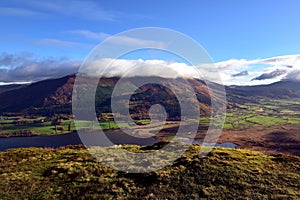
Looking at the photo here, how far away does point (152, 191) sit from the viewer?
25.4 m

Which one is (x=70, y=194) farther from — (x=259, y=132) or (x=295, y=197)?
(x=259, y=132)

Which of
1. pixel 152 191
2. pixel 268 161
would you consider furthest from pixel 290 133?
pixel 152 191

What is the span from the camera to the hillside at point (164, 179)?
2488 cm

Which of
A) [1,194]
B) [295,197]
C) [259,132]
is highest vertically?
[1,194]

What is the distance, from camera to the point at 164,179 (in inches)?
1073

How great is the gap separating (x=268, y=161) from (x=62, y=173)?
23465mm

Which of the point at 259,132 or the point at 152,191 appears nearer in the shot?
the point at 152,191

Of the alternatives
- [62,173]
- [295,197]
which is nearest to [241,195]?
[295,197]

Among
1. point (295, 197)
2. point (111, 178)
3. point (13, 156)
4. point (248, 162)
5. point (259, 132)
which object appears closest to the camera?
→ point (295, 197)

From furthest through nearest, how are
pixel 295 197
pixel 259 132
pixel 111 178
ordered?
pixel 259 132 < pixel 111 178 < pixel 295 197

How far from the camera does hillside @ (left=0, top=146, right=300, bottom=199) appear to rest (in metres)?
24.9

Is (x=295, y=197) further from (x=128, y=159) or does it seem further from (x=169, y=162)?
(x=128, y=159)

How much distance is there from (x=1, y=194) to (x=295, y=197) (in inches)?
1047

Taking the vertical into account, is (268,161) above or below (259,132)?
above
